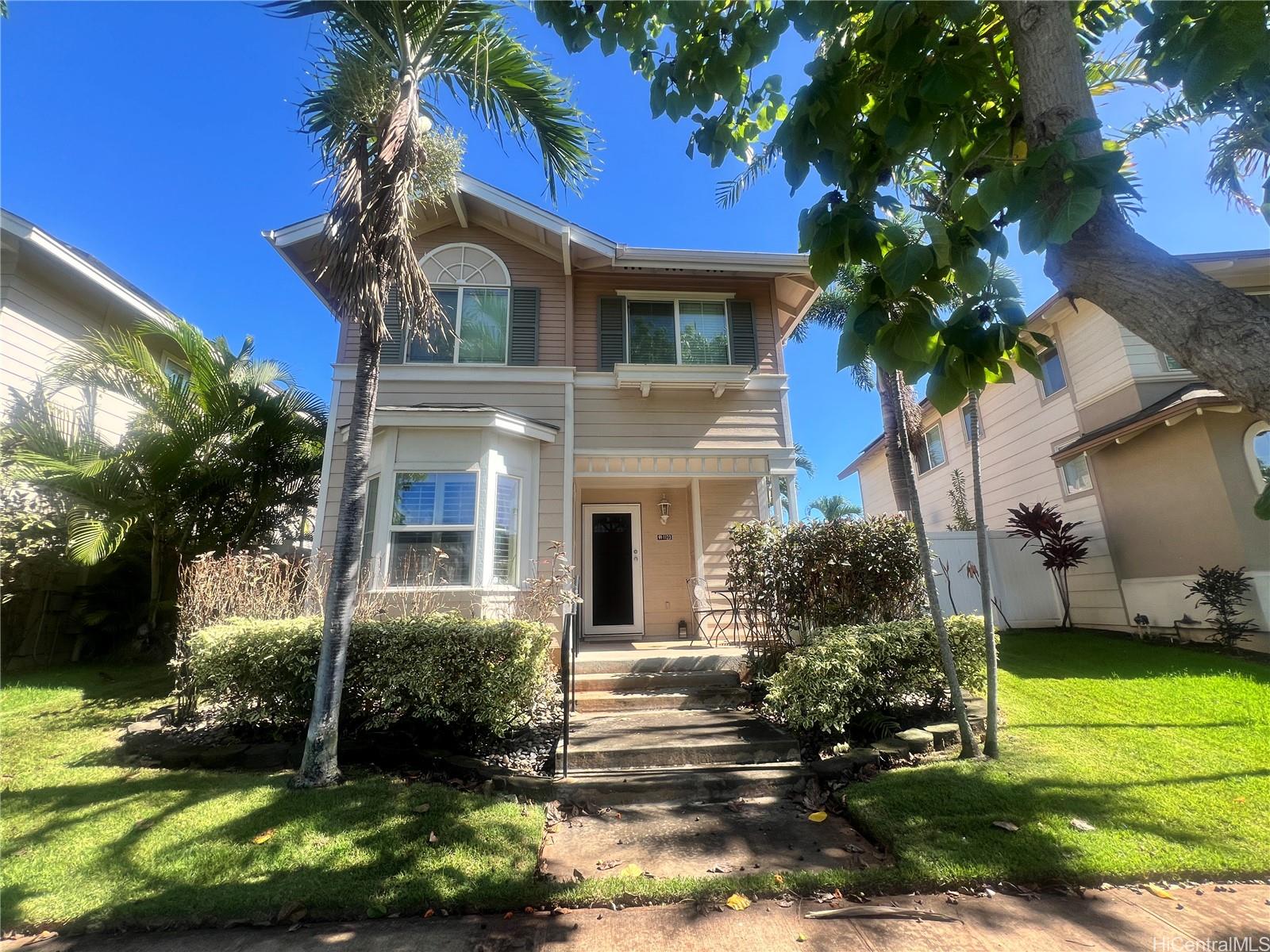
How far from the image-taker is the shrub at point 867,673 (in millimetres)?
4684

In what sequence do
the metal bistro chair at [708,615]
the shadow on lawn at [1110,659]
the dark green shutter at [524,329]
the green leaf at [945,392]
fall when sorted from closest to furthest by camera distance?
the green leaf at [945,392], the shadow on lawn at [1110,659], the metal bistro chair at [708,615], the dark green shutter at [524,329]

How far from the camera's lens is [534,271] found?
9.31 metres

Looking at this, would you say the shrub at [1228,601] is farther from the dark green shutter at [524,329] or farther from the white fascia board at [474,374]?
the dark green shutter at [524,329]

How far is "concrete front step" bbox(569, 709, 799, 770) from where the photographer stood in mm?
4555

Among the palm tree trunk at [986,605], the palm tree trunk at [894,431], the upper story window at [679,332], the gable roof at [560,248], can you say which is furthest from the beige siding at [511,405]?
the palm tree trunk at [986,605]

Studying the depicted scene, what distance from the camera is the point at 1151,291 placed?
64.3 inches

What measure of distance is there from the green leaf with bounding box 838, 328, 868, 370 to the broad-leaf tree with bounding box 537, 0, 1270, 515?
0.01m

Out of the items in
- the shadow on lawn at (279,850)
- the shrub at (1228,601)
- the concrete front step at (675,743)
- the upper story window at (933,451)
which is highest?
the upper story window at (933,451)

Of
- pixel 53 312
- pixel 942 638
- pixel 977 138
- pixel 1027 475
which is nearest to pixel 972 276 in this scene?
pixel 977 138

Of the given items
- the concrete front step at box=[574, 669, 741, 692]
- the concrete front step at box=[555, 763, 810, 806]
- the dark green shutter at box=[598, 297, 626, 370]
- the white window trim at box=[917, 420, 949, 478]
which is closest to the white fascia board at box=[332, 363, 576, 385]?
the dark green shutter at box=[598, 297, 626, 370]

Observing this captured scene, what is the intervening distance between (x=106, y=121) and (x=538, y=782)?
10577mm

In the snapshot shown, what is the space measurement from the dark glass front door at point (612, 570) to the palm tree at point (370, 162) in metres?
4.73

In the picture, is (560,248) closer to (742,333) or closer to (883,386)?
(742,333)

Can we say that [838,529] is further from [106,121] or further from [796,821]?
[106,121]
